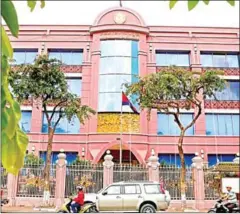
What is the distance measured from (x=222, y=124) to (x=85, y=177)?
2.89 meters

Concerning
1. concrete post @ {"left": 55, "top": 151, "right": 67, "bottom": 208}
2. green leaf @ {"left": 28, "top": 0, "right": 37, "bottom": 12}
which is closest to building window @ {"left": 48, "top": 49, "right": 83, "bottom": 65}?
concrete post @ {"left": 55, "top": 151, "right": 67, "bottom": 208}

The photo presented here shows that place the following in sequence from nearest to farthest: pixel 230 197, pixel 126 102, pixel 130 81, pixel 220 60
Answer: pixel 230 197 → pixel 126 102 → pixel 130 81 → pixel 220 60

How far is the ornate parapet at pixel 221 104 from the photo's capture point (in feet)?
18.9

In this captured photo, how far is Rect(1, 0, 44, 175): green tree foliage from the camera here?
27 centimetres

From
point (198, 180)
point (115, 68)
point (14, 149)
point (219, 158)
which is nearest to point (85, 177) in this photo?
point (198, 180)

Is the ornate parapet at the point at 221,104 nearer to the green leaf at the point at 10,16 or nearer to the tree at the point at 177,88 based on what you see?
the tree at the point at 177,88

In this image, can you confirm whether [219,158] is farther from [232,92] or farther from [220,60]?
[220,60]

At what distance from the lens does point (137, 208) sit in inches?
130

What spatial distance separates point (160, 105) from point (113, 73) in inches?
52.3

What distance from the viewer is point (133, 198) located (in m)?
3.38

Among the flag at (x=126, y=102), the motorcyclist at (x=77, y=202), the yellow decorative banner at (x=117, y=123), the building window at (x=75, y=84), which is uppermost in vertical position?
the building window at (x=75, y=84)

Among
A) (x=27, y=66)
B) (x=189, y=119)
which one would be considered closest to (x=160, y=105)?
(x=189, y=119)

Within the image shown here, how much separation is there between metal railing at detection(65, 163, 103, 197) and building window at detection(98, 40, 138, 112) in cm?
105

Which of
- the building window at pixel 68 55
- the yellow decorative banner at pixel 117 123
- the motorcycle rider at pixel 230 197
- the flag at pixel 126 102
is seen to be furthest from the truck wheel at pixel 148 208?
the building window at pixel 68 55
